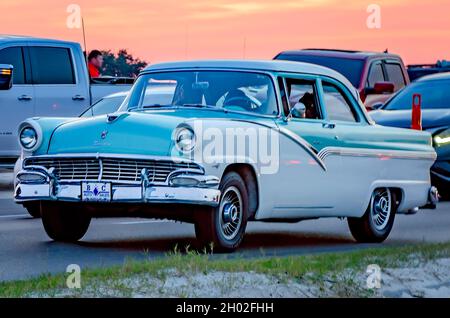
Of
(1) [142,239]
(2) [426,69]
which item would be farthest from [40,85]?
(2) [426,69]

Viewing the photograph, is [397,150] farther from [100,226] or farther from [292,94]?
[100,226]

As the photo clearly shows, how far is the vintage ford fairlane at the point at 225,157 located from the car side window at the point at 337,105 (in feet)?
0.05

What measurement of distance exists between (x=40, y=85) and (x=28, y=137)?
9.29 metres

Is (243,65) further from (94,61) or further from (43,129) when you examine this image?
(94,61)

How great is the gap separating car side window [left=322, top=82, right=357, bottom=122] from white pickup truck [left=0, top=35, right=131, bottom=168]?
315 inches

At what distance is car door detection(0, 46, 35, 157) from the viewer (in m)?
22.2

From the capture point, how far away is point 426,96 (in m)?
22.3

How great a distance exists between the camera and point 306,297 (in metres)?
10.4

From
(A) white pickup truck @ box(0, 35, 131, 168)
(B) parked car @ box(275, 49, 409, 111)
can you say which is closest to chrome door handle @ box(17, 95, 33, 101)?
(A) white pickup truck @ box(0, 35, 131, 168)

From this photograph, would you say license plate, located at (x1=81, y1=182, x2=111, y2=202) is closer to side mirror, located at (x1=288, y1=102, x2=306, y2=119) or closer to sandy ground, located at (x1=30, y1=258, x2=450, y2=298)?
side mirror, located at (x1=288, y1=102, x2=306, y2=119)

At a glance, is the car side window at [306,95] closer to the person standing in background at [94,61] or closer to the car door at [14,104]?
the car door at [14,104]
